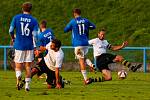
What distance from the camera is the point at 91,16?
39156 mm

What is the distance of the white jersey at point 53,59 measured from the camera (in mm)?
16661

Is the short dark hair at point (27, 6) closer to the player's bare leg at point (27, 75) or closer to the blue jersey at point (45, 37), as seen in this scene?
the player's bare leg at point (27, 75)

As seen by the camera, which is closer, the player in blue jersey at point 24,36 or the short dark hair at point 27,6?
the short dark hair at point 27,6

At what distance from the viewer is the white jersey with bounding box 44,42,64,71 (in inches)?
656

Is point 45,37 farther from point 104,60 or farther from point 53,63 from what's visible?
A: point 53,63

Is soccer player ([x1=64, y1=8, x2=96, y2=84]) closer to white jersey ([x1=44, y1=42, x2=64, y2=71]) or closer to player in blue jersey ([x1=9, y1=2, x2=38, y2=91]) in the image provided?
white jersey ([x1=44, y1=42, x2=64, y2=71])

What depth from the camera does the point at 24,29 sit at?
15.9 m

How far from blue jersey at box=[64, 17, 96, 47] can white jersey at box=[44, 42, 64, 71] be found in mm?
2021

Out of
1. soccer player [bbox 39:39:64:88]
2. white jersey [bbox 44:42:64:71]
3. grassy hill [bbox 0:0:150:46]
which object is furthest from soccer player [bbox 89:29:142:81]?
grassy hill [bbox 0:0:150:46]

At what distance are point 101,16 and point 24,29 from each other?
23160 mm

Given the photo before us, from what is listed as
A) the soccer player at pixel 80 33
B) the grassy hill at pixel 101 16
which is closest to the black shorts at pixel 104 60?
the soccer player at pixel 80 33

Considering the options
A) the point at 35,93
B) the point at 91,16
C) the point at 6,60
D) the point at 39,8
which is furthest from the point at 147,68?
the point at 35,93

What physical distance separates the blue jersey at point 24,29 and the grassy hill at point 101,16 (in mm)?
18665

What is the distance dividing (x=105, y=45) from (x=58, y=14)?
826 inches
